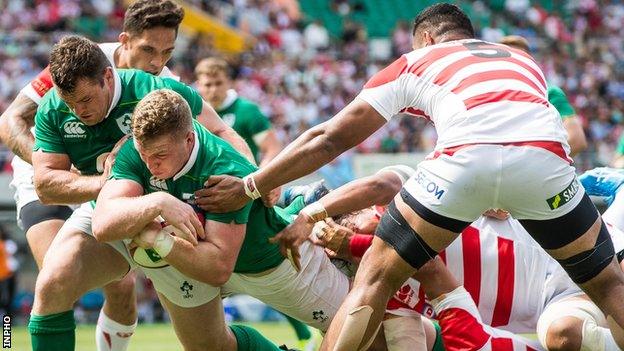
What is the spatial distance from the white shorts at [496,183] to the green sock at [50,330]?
6.60ft

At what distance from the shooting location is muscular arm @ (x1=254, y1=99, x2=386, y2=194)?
522 cm

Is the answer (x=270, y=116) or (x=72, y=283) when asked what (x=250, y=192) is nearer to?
(x=72, y=283)

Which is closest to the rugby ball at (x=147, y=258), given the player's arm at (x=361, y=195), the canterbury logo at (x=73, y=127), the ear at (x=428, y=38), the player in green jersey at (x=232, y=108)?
the canterbury logo at (x=73, y=127)

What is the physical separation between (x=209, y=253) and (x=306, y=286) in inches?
29.8

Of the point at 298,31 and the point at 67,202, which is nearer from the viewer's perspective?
the point at 67,202

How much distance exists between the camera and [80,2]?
22.3m

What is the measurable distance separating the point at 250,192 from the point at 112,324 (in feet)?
6.62

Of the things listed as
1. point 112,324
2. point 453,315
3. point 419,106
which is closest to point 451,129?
point 419,106

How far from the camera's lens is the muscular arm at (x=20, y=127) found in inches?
253

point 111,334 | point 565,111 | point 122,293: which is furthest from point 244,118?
point 111,334

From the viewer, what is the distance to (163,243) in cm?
512

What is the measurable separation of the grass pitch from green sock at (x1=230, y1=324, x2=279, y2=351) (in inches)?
133

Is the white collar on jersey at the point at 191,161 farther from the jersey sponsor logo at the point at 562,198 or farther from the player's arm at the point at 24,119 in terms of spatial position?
the jersey sponsor logo at the point at 562,198

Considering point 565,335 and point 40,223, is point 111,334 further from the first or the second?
point 565,335
